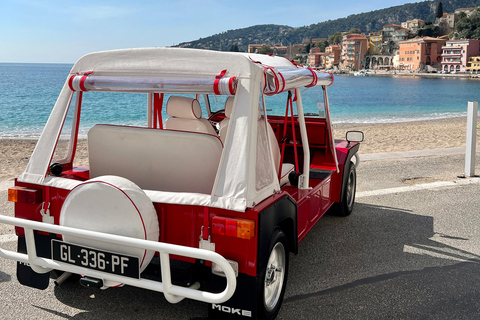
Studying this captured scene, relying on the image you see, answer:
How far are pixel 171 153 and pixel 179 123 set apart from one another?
2.76ft

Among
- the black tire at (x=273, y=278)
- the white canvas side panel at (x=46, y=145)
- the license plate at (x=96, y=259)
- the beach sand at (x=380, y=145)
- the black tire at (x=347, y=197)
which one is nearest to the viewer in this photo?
the license plate at (x=96, y=259)

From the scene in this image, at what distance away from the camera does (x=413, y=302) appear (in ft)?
12.5

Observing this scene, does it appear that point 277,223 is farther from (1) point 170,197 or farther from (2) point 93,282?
(2) point 93,282

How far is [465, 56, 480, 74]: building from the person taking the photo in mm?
144462

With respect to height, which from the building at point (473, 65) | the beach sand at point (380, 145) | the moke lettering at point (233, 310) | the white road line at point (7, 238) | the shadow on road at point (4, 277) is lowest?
the beach sand at point (380, 145)

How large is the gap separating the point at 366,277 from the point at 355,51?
20374 centimetres

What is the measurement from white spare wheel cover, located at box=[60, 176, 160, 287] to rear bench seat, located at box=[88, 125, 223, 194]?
17.6 inches

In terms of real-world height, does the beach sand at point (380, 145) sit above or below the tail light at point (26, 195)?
below

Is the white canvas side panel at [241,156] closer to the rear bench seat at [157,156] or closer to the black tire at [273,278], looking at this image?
the rear bench seat at [157,156]

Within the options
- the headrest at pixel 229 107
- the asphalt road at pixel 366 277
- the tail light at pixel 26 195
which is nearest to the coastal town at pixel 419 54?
the asphalt road at pixel 366 277

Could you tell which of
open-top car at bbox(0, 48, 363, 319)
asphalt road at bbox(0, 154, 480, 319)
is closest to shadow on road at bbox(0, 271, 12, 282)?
asphalt road at bbox(0, 154, 480, 319)

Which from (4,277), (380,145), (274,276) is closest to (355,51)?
(380,145)

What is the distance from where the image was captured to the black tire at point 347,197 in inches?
232

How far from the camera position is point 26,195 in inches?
130
